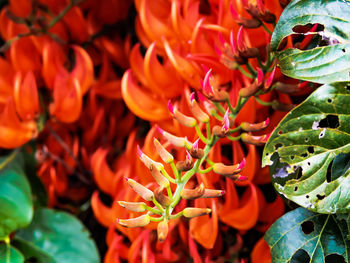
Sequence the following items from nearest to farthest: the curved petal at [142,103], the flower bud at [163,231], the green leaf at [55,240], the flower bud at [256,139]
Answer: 1. the flower bud at [163,231]
2. the flower bud at [256,139]
3. the curved petal at [142,103]
4. the green leaf at [55,240]

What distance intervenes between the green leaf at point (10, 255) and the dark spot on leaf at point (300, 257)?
0.40 m

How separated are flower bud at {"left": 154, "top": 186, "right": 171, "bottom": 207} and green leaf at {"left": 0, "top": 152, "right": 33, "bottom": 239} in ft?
1.29

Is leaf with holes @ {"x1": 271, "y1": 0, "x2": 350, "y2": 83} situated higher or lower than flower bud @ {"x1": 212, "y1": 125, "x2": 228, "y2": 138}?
higher

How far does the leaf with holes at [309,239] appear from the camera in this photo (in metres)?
0.53

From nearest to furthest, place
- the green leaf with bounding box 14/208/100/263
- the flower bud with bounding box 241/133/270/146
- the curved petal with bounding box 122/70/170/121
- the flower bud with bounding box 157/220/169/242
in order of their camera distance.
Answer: the flower bud with bounding box 157/220/169/242, the flower bud with bounding box 241/133/270/146, the curved petal with bounding box 122/70/170/121, the green leaf with bounding box 14/208/100/263

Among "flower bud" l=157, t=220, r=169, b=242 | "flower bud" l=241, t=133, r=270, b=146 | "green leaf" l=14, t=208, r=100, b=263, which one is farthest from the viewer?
"green leaf" l=14, t=208, r=100, b=263

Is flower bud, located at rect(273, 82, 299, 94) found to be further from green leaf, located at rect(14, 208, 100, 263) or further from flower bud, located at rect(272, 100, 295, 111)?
green leaf, located at rect(14, 208, 100, 263)

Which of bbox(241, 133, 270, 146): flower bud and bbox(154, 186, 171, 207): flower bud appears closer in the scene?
bbox(154, 186, 171, 207): flower bud

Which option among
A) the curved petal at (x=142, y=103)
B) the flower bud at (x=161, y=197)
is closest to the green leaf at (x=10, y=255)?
the curved petal at (x=142, y=103)

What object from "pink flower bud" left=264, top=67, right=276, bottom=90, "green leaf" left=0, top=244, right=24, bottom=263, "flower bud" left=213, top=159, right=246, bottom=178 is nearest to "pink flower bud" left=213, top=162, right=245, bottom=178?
"flower bud" left=213, top=159, right=246, bottom=178

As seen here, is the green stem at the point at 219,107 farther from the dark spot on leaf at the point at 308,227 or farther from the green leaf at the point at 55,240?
the green leaf at the point at 55,240

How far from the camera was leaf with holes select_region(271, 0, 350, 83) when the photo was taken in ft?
1.56

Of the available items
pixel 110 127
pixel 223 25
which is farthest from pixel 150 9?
pixel 110 127

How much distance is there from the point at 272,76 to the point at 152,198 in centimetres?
20
